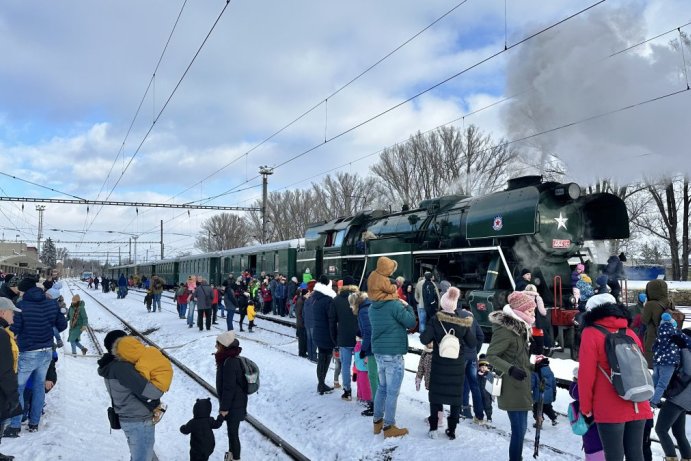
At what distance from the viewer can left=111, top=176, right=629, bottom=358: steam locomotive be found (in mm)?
10297

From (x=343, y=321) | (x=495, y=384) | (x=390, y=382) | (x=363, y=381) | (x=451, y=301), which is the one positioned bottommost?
(x=363, y=381)

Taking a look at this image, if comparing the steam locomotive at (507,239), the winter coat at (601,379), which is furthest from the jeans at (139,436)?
the steam locomotive at (507,239)

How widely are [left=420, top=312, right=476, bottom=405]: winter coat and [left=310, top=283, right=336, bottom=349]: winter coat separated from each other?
95.0 inches

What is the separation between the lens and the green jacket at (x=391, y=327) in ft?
18.6

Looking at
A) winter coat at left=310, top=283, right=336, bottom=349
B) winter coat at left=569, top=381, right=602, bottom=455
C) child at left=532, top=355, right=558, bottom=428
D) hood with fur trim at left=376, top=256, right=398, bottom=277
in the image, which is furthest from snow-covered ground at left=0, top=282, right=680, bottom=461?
hood with fur trim at left=376, top=256, right=398, bottom=277

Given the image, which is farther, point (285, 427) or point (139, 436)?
point (285, 427)

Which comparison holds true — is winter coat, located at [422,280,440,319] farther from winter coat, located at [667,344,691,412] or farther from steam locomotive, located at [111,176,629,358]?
winter coat, located at [667,344,691,412]

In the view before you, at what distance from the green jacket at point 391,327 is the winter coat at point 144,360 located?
2.34 meters

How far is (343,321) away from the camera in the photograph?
24.2 ft

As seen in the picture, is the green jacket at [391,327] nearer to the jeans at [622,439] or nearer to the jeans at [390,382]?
the jeans at [390,382]

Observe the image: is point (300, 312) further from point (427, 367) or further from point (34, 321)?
point (34, 321)

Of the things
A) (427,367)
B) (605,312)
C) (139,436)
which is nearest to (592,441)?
(605,312)

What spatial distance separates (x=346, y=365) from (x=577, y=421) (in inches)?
162

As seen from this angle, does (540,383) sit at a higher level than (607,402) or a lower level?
→ lower
